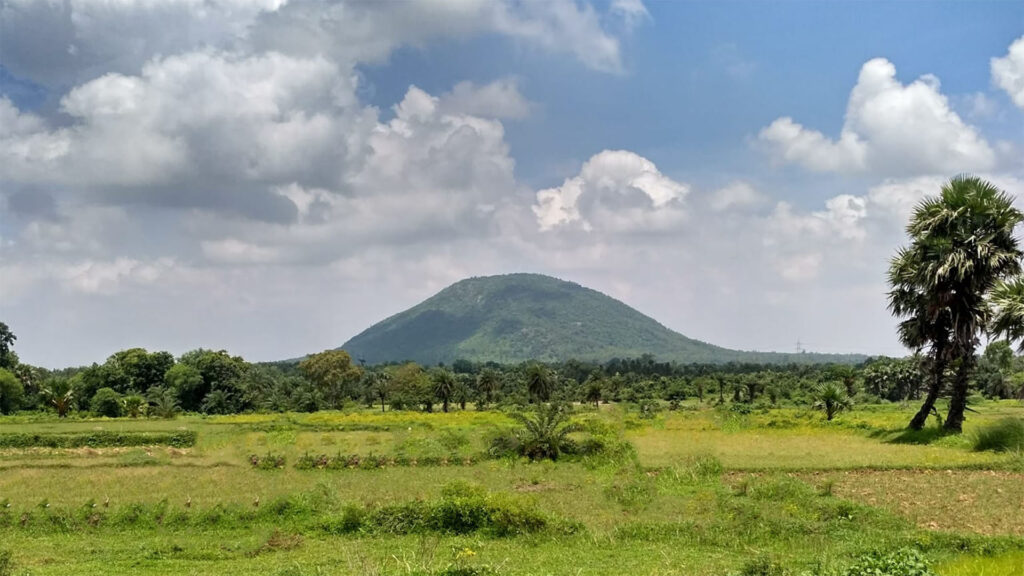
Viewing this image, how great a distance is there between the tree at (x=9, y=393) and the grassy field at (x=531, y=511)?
127ft

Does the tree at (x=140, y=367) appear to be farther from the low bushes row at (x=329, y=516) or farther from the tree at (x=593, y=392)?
the low bushes row at (x=329, y=516)

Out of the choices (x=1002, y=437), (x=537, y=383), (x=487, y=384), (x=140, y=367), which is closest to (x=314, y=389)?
(x=140, y=367)

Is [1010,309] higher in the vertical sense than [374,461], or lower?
higher

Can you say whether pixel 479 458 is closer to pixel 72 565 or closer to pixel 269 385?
pixel 72 565

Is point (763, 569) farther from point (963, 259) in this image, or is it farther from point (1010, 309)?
point (963, 259)

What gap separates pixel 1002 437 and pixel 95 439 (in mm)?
41322

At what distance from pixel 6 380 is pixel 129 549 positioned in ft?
197

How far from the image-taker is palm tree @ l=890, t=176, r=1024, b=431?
27.1m

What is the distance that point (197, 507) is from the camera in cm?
1777

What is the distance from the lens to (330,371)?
9238 centimetres

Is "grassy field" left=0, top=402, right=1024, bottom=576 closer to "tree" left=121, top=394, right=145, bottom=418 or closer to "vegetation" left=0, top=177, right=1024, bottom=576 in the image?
"vegetation" left=0, top=177, right=1024, bottom=576

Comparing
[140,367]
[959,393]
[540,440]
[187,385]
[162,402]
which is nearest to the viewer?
[540,440]

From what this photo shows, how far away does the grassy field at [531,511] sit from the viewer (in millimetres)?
12023

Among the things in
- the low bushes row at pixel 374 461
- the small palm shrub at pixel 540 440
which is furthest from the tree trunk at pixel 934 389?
the low bushes row at pixel 374 461
